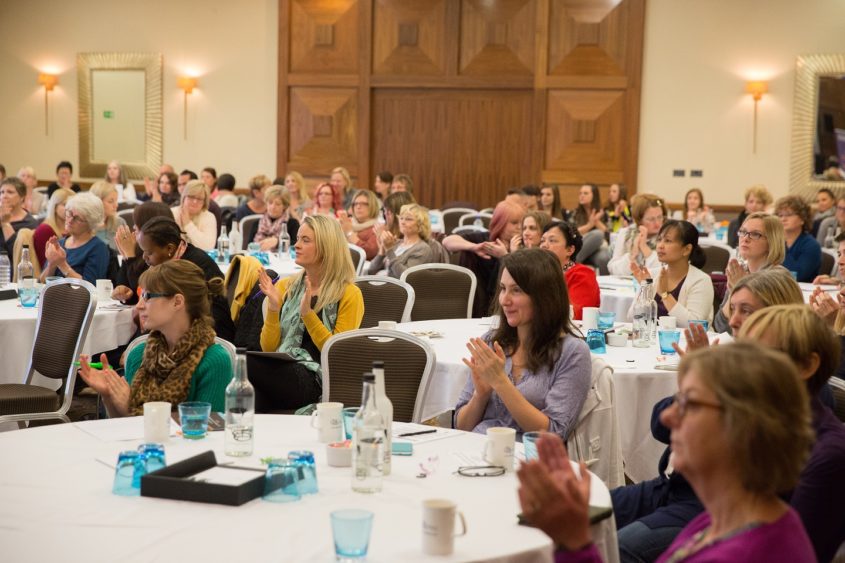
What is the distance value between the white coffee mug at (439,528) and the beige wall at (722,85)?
1286 cm

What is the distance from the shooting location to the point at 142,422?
3.38 m

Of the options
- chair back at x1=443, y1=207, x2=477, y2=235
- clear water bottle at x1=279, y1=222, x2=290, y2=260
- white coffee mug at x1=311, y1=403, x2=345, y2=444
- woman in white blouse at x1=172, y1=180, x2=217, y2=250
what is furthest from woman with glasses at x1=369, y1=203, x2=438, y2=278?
chair back at x1=443, y1=207, x2=477, y2=235

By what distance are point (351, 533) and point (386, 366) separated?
6.52 ft

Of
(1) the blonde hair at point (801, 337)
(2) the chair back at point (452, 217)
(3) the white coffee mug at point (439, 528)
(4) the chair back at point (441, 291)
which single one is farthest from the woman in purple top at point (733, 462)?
(2) the chair back at point (452, 217)

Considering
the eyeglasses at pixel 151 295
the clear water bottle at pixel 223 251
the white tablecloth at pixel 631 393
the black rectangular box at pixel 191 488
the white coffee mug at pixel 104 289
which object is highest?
the eyeglasses at pixel 151 295

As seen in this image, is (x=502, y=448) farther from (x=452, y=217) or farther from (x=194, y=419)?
(x=452, y=217)

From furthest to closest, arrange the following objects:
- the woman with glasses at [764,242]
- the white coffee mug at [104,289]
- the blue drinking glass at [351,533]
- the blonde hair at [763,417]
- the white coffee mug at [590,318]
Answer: the white coffee mug at [104,289], the woman with glasses at [764,242], the white coffee mug at [590,318], the blue drinking glass at [351,533], the blonde hair at [763,417]

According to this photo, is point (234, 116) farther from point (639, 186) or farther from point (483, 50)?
point (639, 186)

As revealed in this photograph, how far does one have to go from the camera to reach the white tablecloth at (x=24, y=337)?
5.52 meters

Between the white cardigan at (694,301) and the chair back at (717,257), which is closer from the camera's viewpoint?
the white cardigan at (694,301)

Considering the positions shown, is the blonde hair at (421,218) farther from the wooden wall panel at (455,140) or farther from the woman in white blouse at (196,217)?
the wooden wall panel at (455,140)

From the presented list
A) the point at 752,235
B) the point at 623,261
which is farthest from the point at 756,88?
the point at 752,235

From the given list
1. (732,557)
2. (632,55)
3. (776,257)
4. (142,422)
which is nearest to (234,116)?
(632,55)

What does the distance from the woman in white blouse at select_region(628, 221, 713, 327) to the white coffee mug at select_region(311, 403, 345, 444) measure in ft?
9.54
